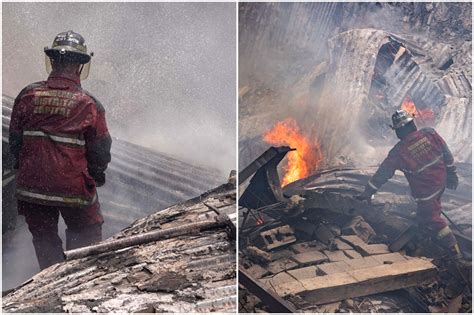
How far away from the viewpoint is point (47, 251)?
3.98 m

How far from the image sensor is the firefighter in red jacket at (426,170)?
610 centimetres

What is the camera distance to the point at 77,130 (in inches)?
148

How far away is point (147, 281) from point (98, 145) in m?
1.67

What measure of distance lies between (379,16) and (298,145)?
440 cm

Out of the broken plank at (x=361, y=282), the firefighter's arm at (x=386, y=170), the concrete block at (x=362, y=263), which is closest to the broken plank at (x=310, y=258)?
the concrete block at (x=362, y=263)

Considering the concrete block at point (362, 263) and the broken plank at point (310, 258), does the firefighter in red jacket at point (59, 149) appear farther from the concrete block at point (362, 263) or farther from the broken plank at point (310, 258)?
the concrete block at point (362, 263)

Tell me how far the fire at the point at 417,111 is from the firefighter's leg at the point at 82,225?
7.91 metres

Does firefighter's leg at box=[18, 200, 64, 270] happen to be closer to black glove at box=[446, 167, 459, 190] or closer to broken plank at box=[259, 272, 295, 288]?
broken plank at box=[259, 272, 295, 288]

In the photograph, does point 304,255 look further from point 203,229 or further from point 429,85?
point 429,85

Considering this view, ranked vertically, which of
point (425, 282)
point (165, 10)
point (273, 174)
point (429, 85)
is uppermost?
point (165, 10)

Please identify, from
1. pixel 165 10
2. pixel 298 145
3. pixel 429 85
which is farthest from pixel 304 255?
pixel 429 85

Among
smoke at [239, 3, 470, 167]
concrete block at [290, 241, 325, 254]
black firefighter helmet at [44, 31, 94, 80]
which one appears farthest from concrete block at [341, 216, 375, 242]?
black firefighter helmet at [44, 31, 94, 80]

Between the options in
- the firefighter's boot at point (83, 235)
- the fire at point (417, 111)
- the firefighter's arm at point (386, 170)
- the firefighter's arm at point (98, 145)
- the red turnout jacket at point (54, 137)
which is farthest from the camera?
the fire at point (417, 111)

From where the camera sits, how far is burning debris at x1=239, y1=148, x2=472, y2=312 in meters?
5.01
